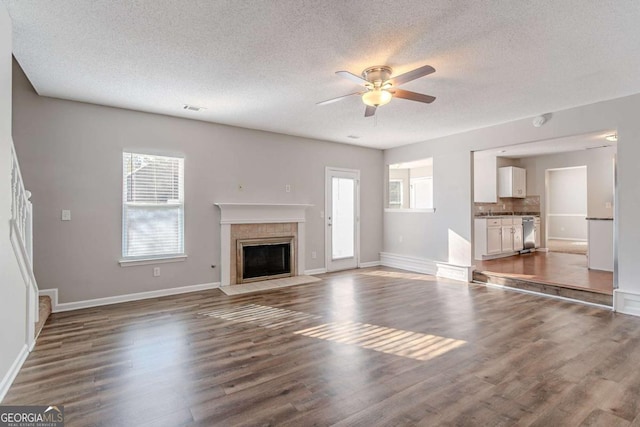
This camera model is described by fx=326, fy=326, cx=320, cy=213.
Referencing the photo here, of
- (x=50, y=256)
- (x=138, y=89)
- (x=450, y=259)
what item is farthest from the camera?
(x=450, y=259)

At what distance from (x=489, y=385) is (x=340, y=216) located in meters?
4.65

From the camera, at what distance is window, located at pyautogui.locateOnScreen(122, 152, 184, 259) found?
4496 mm

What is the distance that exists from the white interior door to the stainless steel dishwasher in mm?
4475

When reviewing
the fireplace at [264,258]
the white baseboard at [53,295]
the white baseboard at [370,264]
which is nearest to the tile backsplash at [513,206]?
the white baseboard at [370,264]

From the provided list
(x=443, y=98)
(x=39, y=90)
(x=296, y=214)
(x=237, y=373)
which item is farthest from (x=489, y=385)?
(x=39, y=90)

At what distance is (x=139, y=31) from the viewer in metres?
2.55

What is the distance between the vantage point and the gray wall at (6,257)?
2242mm

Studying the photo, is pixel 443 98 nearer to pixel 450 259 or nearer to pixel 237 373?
pixel 450 259

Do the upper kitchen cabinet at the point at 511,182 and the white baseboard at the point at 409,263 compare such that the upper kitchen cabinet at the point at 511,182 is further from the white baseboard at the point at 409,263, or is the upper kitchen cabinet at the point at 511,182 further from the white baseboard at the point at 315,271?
the white baseboard at the point at 315,271

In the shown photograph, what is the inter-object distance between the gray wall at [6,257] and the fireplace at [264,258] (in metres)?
3.02

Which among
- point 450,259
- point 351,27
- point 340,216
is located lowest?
point 450,259

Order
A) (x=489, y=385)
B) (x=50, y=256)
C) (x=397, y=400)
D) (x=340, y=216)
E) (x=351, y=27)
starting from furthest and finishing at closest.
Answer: (x=340, y=216) < (x=50, y=256) < (x=351, y=27) < (x=489, y=385) < (x=397, y=400)

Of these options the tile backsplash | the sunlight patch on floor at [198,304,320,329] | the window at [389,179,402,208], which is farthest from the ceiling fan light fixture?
the tile backsplash

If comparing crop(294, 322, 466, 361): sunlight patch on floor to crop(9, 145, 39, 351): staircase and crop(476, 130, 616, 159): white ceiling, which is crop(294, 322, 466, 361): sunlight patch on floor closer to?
crop(9, 145, 39, 351): staircase
